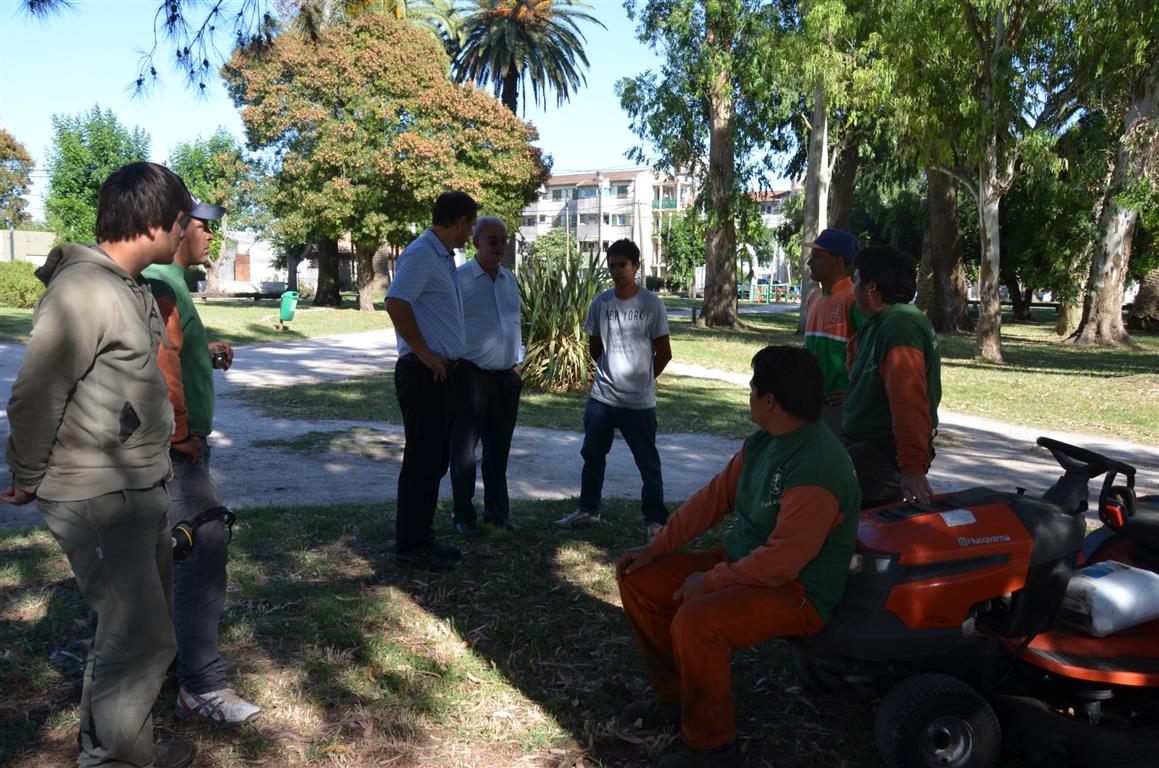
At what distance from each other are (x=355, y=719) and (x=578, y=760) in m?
0.85

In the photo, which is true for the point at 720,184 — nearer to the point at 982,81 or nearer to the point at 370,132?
the point at 982,81

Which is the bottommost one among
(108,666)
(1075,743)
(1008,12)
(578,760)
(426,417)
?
(578,760)

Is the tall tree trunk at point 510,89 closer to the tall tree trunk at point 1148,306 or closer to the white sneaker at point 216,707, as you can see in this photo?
the tall tree trunk at point 1148,306

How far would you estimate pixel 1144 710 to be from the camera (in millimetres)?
3141

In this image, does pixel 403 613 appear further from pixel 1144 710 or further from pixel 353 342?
pixel 353 342

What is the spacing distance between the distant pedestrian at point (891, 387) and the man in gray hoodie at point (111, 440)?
8.98 ft

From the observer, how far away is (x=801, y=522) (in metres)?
3.17

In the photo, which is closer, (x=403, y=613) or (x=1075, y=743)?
(x=1075, y=743)

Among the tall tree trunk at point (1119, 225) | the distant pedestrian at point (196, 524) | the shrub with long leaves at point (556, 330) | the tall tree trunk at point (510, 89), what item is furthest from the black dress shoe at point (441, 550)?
the tall tree trunk at point (510, 89)

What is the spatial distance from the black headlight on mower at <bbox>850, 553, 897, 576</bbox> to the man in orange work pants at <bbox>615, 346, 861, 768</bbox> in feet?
A: 0.21

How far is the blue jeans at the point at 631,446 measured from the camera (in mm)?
6203

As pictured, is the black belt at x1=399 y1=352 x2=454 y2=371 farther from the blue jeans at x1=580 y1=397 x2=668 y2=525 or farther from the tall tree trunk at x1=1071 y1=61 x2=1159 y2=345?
the tall tree trunk at x1=1071 y1=61 x2=1159 y2=345

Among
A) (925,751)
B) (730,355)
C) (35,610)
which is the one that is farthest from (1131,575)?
(730,355)

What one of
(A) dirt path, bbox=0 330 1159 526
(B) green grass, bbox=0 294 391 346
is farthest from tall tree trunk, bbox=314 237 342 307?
(A) dirt path, bbox=0 330 1159 526
